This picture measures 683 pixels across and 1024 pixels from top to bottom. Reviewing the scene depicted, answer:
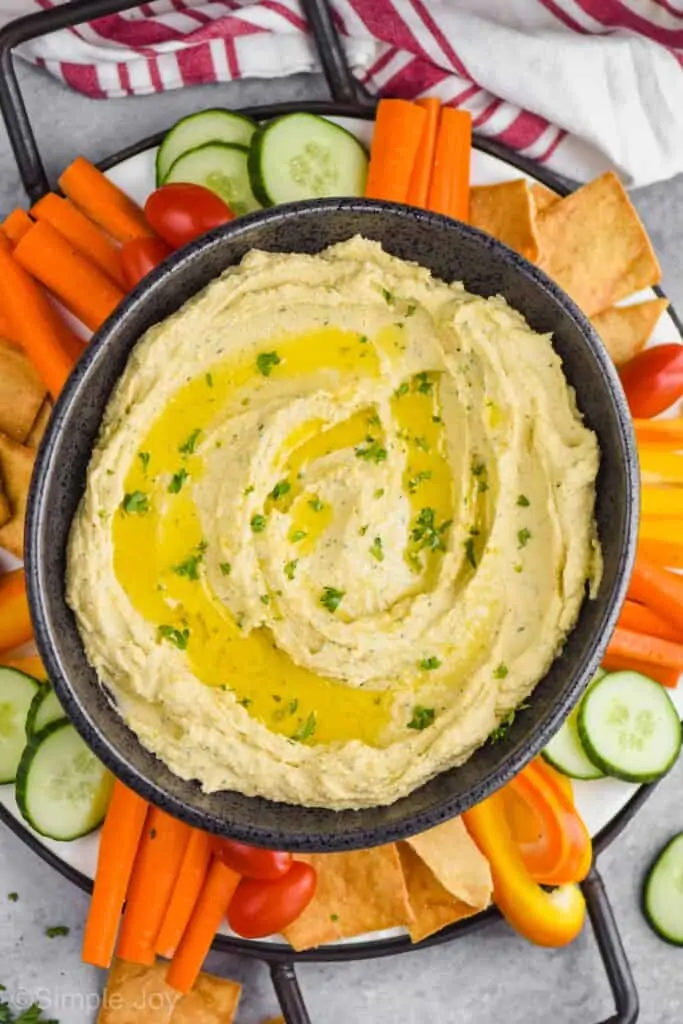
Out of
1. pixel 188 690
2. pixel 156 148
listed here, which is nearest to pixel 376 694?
pixel 188 690

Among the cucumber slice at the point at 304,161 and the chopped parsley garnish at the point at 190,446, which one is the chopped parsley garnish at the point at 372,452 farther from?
the cucumber slice at the point at 304,161

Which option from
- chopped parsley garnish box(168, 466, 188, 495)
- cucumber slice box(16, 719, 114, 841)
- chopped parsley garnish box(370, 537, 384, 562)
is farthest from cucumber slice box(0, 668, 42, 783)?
chopped parsley garnish box(370, 537, 384, 562)

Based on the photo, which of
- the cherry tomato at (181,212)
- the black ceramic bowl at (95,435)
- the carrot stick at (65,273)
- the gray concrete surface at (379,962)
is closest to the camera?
the black ceramic bowl at (95,435)

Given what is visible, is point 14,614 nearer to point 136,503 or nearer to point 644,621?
point 136,503

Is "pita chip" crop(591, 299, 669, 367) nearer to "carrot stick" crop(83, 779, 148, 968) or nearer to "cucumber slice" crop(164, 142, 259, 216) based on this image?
"cucumber slice" crop(164, 142, 259, 216)

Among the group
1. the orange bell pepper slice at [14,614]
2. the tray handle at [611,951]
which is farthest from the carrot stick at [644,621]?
the orange bell pepper slice at [14,614]

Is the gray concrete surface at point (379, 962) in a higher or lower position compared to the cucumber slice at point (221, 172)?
lower

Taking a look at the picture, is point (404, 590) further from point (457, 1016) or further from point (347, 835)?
point (457, 1016)
